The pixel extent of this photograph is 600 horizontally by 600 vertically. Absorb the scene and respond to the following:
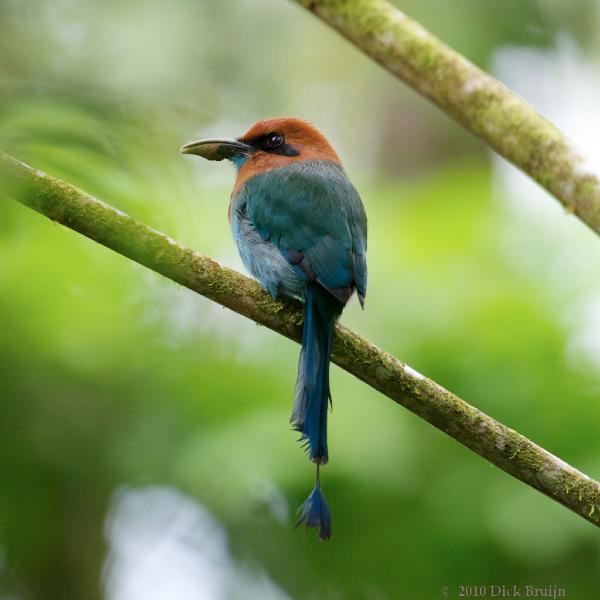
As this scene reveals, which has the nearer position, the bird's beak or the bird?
the bird

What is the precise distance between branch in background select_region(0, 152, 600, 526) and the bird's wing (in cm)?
50

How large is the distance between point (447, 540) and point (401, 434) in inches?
19.2

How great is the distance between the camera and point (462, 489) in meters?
3.97

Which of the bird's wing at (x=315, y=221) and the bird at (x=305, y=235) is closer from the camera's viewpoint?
the bird at (x=305, y=235)

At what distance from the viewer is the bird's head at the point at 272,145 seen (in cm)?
429

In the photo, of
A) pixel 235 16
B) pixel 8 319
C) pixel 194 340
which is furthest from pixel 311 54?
pixel 8 319

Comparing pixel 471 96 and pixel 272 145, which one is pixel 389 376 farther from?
pixel 272 145

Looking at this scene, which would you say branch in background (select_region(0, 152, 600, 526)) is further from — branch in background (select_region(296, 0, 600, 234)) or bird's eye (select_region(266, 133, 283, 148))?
bird's eye (select_region(266, 133, 283, 148))

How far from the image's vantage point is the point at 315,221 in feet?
12.4

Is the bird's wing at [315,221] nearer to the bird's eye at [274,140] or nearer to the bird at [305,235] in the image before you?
the bird at [305,235]

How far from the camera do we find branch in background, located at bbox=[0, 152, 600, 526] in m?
2.94

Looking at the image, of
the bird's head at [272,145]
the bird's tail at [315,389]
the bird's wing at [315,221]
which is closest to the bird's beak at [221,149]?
the bird's head at [272,145]

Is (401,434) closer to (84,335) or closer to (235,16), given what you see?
(84,335)

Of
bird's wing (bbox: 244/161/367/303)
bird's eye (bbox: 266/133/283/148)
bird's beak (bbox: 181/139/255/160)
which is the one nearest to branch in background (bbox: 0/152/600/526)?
bird's wing (bbox: 244/161/367/303)
